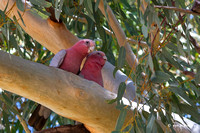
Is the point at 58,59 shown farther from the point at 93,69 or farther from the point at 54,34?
the point at 54,34

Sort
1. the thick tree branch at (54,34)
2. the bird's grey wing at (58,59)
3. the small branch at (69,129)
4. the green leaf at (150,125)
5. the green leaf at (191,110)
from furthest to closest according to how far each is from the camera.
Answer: the thick tree branch at (54,34) < the bird's grey wing at (58,59) < the small branch at (69,129) < the green leaf at (191,110) < the green leaf at (150,125)

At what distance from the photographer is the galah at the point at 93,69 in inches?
64.6

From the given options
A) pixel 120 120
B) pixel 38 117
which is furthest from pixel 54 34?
pixel 120 120

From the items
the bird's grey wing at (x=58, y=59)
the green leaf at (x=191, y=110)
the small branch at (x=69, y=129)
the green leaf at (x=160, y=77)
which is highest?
the green leaf at (x=160, y=77)

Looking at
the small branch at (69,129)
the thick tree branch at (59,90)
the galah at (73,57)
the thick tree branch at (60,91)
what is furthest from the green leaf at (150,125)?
the galah at (73,57)

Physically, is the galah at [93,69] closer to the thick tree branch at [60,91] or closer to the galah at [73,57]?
the galah at [73,57]

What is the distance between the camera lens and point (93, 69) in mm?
1656

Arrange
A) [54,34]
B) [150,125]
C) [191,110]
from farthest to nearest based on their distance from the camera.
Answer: [54,34] < [191,110] < [150,125]

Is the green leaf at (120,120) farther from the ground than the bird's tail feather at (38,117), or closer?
farther from the ground

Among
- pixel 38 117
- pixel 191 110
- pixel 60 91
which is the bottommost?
pixel 38 117

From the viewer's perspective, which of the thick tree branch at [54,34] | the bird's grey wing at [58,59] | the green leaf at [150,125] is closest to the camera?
the green leaf at [150,125]

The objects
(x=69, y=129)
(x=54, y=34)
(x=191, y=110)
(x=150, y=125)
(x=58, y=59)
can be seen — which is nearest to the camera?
(x=150, y=125)

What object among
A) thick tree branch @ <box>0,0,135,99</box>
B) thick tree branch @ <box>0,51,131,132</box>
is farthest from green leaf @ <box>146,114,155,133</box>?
thick tree branch @ <box>0,0,135,99</box>

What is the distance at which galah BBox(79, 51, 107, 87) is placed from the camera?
5.38 ft
